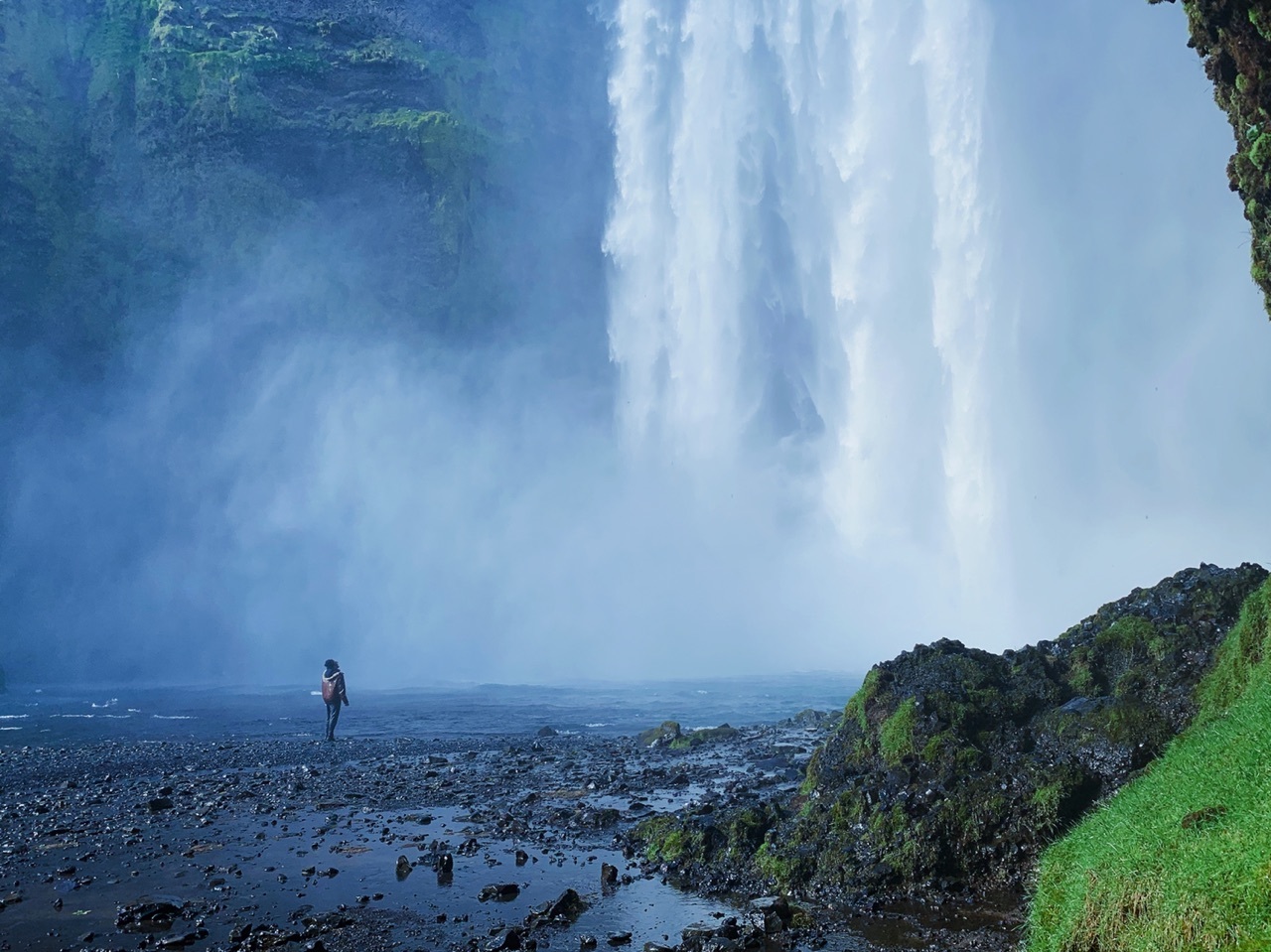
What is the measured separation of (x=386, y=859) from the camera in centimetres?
1232

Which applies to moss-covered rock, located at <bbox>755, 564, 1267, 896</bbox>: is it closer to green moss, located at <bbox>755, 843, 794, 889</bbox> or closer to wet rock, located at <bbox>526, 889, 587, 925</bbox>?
green moss, located at <bbox>755, 843, 794, 889</bbox>

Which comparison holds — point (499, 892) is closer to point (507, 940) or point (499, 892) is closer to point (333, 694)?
point (507, 940)

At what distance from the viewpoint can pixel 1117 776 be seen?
10812 millimetres

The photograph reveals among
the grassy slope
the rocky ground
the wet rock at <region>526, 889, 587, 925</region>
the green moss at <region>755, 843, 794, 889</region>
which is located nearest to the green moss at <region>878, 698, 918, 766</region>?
the green moss at <region>755, 843, 794, 889</region>

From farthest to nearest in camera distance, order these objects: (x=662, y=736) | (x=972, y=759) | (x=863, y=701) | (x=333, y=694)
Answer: (x=333, y=694), (x=662, y=736), (x=863, y=701), (x=972, y=759)

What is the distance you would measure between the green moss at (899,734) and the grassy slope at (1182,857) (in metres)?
3.29

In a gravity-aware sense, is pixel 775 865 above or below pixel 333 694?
below

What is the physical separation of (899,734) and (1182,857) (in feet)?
21.4

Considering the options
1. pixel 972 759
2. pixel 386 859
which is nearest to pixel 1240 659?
pixel 972 759

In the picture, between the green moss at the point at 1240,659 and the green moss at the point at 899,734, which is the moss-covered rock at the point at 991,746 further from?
the green moss at the point at 1240,659

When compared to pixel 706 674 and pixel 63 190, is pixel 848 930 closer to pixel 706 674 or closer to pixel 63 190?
pixel 706 674

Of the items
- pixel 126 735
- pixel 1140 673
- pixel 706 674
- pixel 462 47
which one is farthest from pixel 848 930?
pixel 462 47

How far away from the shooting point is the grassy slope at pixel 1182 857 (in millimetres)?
5590

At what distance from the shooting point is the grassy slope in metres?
5.59
